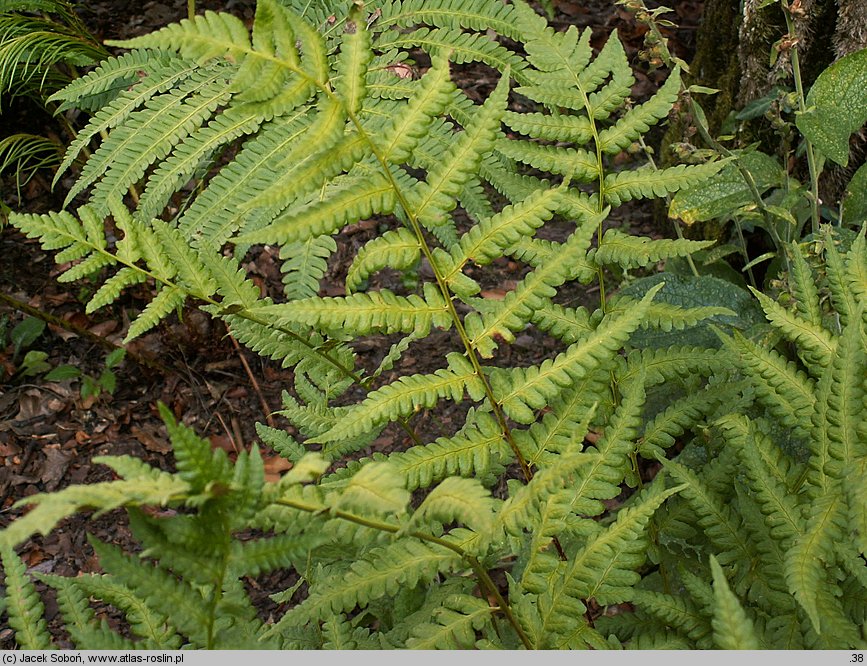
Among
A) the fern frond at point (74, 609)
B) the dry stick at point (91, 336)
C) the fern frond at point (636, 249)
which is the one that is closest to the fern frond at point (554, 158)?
the fern frond at point (636, 249)

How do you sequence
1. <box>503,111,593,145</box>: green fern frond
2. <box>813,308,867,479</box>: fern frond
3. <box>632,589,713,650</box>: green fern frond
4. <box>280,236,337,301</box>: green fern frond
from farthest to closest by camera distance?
<box>280,236,337,301</box>: green fern frond
<box>503,111,593,145</box>: green fern frond
<box>632,589,713,650</box>: green fern frond
<box>813,308,867,479</box>: fern frond

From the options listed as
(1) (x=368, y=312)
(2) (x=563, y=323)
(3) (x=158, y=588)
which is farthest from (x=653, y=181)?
(3) (x=158, y=588)

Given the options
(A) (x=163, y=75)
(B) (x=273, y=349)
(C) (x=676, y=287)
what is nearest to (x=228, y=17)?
(B) (x=273, y=349)

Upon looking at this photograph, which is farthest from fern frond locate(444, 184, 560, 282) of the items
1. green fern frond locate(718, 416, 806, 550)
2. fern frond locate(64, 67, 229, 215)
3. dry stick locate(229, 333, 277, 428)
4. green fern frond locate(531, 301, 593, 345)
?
dry stick locate(229, 333, 277, 428)

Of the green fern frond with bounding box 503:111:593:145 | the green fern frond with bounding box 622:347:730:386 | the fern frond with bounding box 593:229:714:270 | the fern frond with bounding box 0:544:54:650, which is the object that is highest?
the green fern frond with bounding box 503:111:593:145

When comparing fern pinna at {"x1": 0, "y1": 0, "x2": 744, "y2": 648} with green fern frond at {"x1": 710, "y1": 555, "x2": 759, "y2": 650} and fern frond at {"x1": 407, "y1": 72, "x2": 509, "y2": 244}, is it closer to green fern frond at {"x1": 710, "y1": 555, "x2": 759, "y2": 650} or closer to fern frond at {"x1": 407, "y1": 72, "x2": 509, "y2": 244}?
fern frond at {"x1": 407, "y1": 72, "x2": 509, "y2": 244}

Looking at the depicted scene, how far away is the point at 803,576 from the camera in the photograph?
110cm

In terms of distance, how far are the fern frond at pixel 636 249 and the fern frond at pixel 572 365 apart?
0.24m

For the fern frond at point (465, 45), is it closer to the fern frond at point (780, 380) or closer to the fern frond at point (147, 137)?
the fern frond at point (147, 137)

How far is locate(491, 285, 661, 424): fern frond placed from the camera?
129cm

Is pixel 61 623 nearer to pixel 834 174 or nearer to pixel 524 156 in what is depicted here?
pixel 524 156

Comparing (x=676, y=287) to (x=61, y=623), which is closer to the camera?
(x=676, y=287)

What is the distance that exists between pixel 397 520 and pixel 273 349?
1.53 ft

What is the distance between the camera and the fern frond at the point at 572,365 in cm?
129
